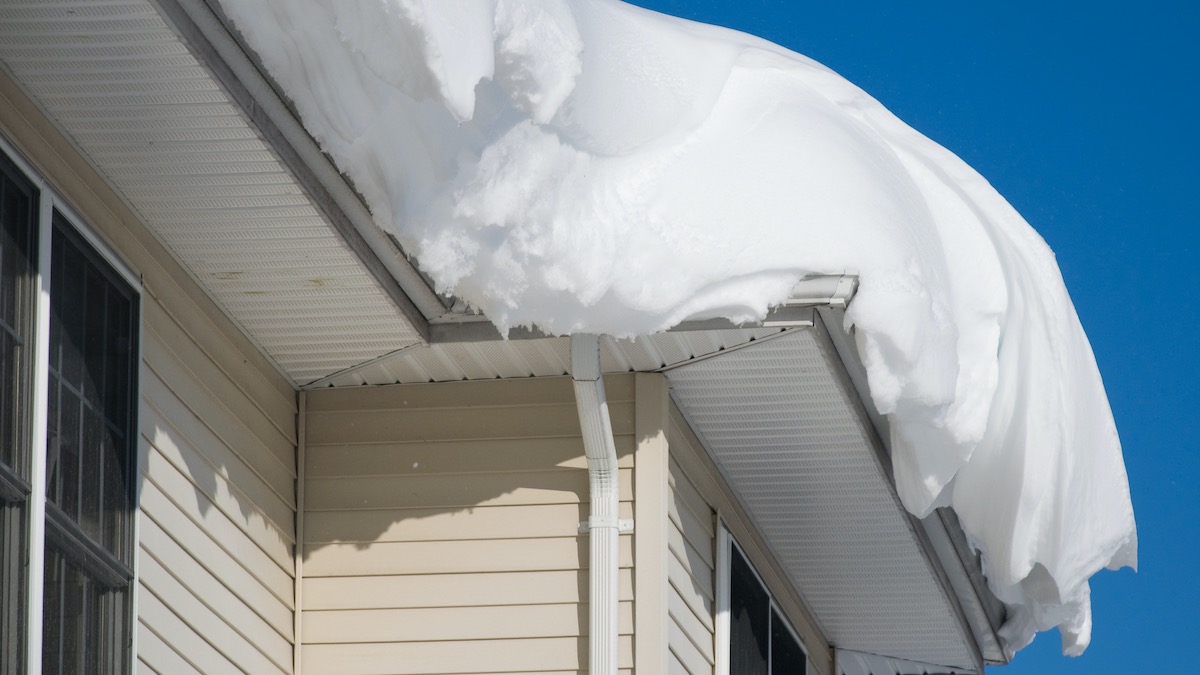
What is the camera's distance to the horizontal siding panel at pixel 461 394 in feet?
21.9

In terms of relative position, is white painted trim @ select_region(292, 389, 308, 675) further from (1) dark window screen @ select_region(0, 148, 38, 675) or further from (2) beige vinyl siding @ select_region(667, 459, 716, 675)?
(1) dark window screen @ select_region(0, 148, 38, 675)

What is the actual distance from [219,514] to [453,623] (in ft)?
3.31

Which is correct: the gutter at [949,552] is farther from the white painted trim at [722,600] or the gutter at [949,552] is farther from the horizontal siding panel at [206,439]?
the horizontal siding panel at [206,439]

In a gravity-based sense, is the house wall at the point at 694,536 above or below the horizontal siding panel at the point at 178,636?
above

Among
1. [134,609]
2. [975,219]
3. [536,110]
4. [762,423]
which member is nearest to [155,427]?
[134,609]

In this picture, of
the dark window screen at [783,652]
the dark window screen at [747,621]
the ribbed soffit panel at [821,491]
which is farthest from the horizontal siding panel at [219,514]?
the dark window screen at [783,652]

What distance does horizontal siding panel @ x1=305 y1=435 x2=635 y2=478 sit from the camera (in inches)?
261

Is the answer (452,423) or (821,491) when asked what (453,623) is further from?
(821,491)

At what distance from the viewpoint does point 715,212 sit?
554cm

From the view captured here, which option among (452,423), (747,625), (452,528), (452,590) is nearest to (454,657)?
(452,590)

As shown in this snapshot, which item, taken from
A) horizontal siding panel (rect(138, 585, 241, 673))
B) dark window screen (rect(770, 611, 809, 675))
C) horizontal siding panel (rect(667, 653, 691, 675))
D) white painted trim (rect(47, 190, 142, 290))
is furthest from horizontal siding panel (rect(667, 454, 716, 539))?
white painted trim (rect(47, 190, 142, 290))

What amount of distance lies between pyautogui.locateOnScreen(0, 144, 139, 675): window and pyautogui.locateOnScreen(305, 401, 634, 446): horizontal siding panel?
4.95 feet

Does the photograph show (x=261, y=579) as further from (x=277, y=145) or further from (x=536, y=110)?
(x=536, y=110)

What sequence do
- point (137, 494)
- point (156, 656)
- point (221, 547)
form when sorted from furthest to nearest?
point (221, 547) → point (156, 656) → point (137, 494)
